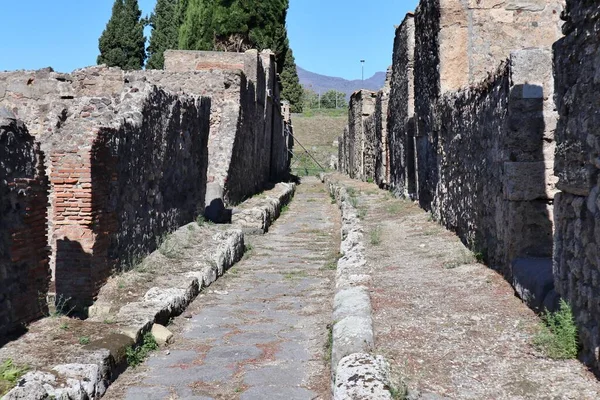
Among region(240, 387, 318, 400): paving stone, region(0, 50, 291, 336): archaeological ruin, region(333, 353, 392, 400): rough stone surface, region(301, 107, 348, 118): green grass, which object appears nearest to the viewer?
region(333, 353, 392, 400): rough stone surface

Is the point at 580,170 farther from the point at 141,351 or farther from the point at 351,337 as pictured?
the point at 141,351

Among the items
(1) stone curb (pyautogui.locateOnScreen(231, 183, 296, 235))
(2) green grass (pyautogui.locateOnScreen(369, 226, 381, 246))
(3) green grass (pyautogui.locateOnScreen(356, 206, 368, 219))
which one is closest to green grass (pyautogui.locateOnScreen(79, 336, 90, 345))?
(2) green grass (pyautogui.locateOnScreen(369, 226, 381, 246))

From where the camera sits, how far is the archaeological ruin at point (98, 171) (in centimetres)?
445

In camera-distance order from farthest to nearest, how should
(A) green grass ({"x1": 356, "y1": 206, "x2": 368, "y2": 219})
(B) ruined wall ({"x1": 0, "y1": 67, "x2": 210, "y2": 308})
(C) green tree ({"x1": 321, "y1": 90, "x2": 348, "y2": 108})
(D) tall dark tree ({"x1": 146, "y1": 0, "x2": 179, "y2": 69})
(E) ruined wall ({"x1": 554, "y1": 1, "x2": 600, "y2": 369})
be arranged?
(C) green tree ({"x1": 321, "y1": 90, "x2": 348, "y2": 108}), (D) tall dark tree ({"x1": 146, "y1": 0, "x2": 179, "y2": 69}), (A) green grass ({"x1": 356, "y1": 206, "x2": 368, "y2": 219}), (B) ruined wall ({"x1": 0, "y1": 67, "x2": 210, "y2": 308}), (E) ruined wall ({"x1": 554, "y1": 1, "x2": 600, "y2": 369})

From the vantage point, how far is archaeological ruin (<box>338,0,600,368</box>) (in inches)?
151

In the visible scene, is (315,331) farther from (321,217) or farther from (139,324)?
(321,217)

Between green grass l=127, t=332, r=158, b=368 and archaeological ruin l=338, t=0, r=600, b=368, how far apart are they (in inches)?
107

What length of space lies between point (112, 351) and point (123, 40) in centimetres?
3377

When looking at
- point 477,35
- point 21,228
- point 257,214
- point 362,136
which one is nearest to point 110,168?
point 21,228

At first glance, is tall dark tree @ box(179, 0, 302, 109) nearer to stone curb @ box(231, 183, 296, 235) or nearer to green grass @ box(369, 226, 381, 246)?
stone curb @ box(231, 183, 296, 235)

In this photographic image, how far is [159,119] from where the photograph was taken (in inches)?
301

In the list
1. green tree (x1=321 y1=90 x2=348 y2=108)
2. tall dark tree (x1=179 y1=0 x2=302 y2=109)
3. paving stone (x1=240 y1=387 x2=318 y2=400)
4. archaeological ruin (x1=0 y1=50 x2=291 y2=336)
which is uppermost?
green tree (x1=321 y1=90 x2=348 y2=108)

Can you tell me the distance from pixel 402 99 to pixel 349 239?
6.51 meters

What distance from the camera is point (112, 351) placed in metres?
4.20
